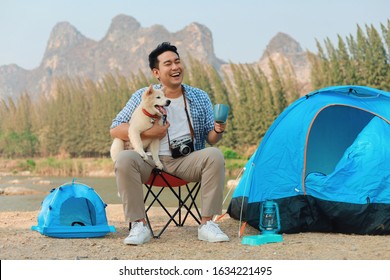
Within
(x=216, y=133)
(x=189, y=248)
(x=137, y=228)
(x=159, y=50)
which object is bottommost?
(x=189, y=248)

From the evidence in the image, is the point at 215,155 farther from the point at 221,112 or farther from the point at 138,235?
the point at 138,235

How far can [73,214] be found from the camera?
146 inches

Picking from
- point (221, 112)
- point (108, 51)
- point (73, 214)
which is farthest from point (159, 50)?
point (108, 51)

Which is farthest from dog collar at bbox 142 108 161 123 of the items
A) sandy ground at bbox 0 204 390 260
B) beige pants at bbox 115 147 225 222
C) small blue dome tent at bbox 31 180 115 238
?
sandy ground at bbox 0 204 390 260

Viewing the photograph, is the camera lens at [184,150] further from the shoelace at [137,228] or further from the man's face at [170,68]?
the shoelace at [137,228]

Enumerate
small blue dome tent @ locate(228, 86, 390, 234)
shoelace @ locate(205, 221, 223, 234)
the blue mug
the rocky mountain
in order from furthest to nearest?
the rocky mountain
small blue dome tent @ locate(228, 86, 390, 234)
shoelace @ locate(205, 221, 223, 234)
the blue mug

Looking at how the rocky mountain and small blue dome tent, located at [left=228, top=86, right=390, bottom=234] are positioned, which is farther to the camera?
the rocky mountain

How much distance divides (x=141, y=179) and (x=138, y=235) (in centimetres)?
36

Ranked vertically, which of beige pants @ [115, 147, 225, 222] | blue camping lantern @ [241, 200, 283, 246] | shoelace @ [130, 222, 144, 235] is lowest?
blue camping lantern @ [241, 200, 283, 246]

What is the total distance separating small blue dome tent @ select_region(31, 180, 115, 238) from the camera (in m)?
3.53

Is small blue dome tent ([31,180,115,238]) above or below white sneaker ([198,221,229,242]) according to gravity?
above

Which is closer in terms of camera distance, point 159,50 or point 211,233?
point 211,233

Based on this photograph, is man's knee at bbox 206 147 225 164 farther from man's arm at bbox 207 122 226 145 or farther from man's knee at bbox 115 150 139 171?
man's knee at bbox 115 150 139 171

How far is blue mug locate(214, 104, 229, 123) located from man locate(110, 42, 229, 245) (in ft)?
0.24
